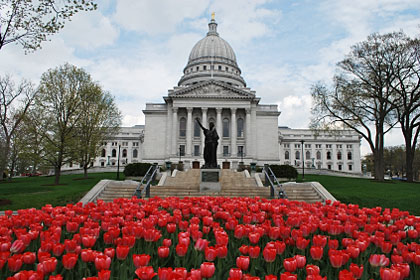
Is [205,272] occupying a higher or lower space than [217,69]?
lower

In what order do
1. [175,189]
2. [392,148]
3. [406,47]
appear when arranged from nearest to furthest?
[175,189]
[406,47]
[392,148]

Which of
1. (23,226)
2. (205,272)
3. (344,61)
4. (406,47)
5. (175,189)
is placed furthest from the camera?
(344,61)

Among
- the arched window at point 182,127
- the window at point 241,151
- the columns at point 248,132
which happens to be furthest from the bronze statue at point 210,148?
the arched window at point 182,127

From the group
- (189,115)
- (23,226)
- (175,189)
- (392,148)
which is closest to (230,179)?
(175,189)

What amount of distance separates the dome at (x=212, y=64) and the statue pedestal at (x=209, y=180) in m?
56.5

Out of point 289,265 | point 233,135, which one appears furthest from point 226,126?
point 289,265

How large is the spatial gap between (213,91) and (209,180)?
3979cm

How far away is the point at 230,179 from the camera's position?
982 inches

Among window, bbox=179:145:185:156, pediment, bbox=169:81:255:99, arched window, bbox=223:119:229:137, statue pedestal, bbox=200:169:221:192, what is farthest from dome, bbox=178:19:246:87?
statue pedestal, bbox=200:169:221:192

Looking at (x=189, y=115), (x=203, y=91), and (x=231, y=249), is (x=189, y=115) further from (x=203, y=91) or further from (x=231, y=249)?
(x=231, y=249)

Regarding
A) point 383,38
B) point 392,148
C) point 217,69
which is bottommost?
point 392,148

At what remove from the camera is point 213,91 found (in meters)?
56.0

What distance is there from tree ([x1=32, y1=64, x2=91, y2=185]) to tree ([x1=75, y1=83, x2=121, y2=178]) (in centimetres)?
68

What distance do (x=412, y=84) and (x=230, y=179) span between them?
70.5ft
